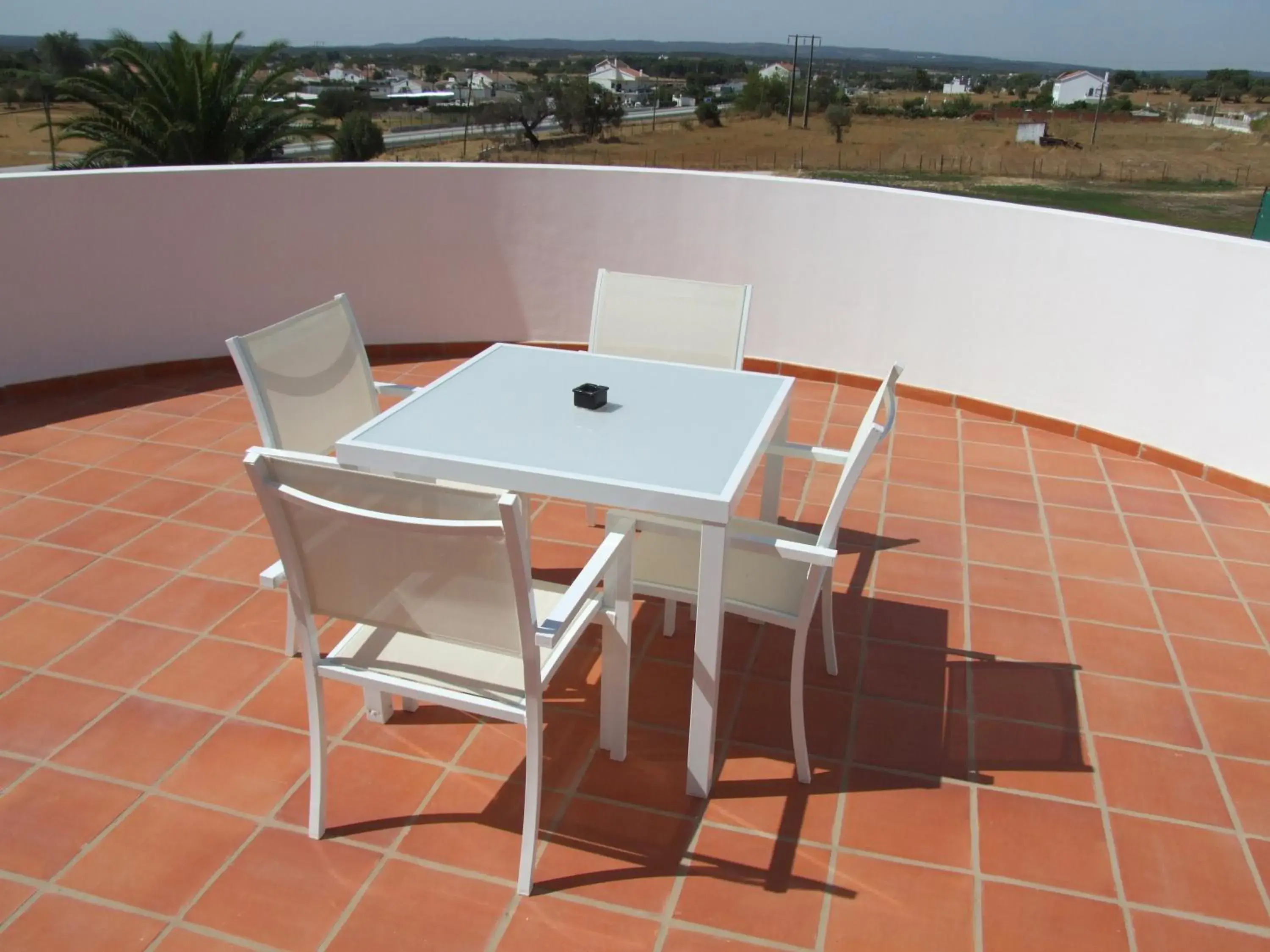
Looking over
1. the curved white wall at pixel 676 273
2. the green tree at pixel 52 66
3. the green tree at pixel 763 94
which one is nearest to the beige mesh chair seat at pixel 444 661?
the curved white wall at pixel 676 273

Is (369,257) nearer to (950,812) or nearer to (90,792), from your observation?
(90,792)

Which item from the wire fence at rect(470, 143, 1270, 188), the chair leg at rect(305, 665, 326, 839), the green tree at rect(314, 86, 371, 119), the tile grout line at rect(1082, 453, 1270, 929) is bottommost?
the wire fence at rect(470, 143, 1270, 188)

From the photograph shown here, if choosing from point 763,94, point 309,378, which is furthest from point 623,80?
point 309,378

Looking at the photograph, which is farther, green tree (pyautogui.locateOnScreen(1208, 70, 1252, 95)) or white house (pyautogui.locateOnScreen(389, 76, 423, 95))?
green tree (pyautogui.locateOnScreen(1208, 70, 1252, 95))

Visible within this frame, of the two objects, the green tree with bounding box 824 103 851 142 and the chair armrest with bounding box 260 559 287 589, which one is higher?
the chair armrest with bounding box 260 559 287 589

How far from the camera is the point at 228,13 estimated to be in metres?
15.1

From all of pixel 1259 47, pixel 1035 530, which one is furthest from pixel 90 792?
pixel 1259 47

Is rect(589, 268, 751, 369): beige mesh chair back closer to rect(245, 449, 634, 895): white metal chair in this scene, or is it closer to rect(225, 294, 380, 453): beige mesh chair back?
rect(225, 294, 380, 453): beige mesh chair back

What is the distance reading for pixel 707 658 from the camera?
7.22 ft

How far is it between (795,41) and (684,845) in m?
48.3

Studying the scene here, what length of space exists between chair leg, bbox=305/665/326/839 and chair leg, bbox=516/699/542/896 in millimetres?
446

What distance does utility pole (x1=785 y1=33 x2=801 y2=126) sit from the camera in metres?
42.6

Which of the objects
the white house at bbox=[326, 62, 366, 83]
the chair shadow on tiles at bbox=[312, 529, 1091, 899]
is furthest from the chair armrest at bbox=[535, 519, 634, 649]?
the white house at bbox=[326, 62, 366, 83]

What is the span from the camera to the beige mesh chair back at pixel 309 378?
2.51 m
